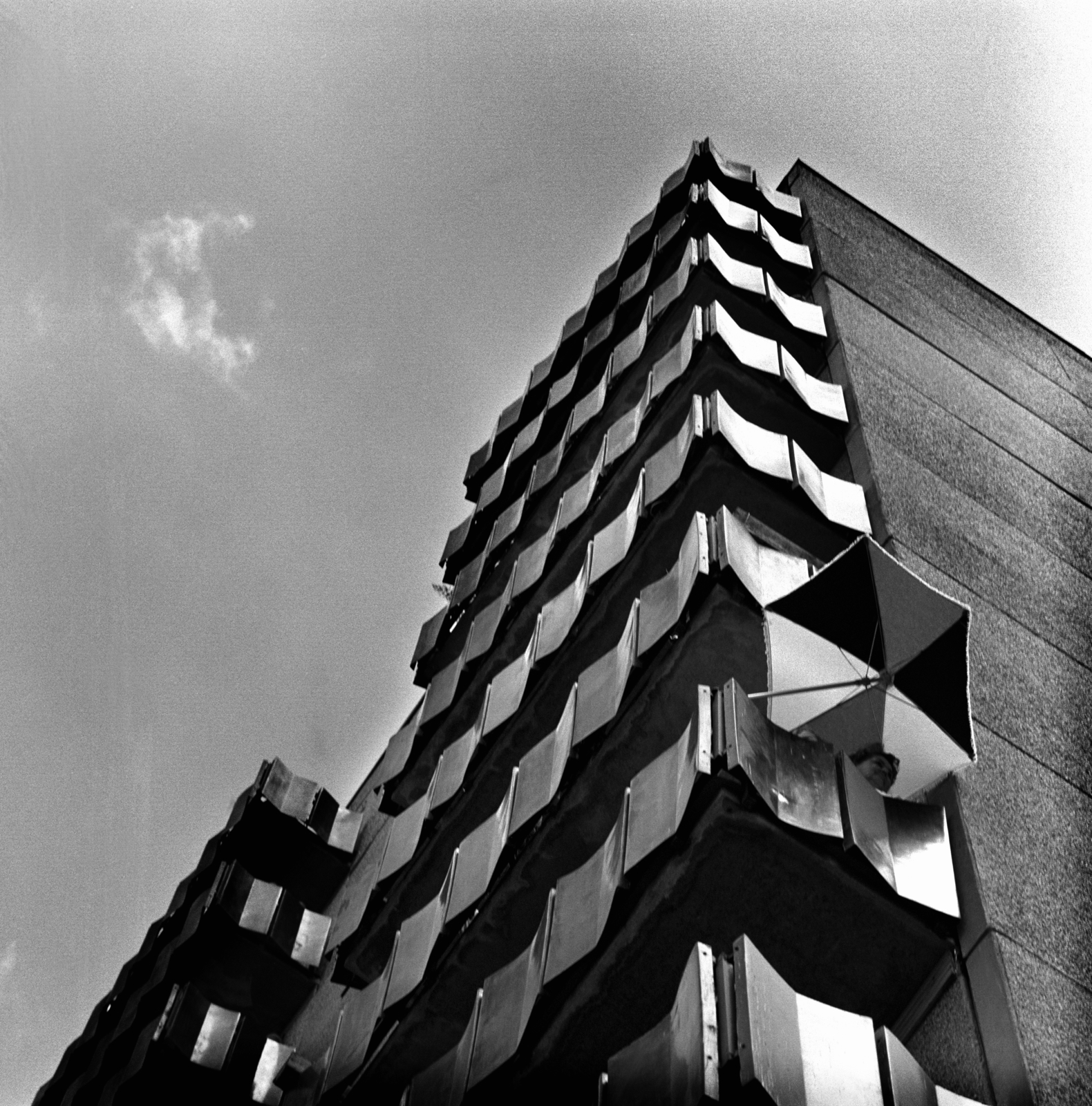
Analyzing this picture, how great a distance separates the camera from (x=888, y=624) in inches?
A: 395

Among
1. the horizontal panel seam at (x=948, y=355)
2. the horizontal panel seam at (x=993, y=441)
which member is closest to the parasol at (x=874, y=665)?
the horizontal panel seam at (x=993, y=441)

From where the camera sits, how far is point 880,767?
9805 millimetres

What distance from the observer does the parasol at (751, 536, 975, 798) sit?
31.8ft

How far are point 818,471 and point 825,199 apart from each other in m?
10.1

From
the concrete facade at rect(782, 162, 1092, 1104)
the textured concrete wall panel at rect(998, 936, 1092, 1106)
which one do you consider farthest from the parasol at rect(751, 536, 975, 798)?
the textured concrete wall panel at rect(998, 936, 1092, 1106)

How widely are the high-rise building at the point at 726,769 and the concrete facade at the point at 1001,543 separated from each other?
0.13ft

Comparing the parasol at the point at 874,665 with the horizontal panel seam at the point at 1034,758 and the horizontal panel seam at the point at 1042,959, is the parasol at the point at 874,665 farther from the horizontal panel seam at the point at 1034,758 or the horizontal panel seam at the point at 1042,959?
the horizontal panel seam at the point at 1042,959

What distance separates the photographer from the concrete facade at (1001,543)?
8492 millimetres

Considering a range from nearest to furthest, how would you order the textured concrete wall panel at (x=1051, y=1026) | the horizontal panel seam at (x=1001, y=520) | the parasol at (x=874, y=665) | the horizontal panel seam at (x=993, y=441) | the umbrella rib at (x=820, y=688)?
the textured concrete wall panel at (x=1051, y=1026)
the parasol at (x=874, y=665)
the umbrella rib at (x=820, y=688)
the horizontal panel seam at (x=1001, y=520)
the horizontal panel seam at (x=993, y=441)

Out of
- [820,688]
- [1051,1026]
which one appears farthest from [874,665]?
[1051,1026]

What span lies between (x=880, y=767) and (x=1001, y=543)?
4.44 meters

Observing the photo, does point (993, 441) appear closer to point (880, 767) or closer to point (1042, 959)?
point (880, 767)

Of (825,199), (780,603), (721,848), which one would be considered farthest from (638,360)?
(721,848)

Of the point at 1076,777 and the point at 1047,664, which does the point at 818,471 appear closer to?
the point at 1047,664
